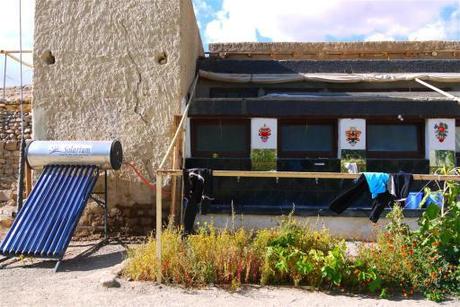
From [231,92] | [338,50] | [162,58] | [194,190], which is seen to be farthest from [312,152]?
[338,50]

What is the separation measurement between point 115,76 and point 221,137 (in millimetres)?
2335

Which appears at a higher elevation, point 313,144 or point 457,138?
point 457,138

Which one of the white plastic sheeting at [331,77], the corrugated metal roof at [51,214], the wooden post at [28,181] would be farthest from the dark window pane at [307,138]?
the wooden post at [28,181]

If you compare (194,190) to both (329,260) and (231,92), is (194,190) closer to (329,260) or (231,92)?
(329,260)

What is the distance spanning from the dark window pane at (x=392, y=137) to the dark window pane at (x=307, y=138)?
790mm

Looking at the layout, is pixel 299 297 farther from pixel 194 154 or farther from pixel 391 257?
pixel 194 154

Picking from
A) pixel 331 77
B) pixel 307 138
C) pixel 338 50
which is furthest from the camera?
pixel 338 50

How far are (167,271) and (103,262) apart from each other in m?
1.44

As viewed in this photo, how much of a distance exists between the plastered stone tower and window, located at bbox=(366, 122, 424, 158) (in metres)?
3.79

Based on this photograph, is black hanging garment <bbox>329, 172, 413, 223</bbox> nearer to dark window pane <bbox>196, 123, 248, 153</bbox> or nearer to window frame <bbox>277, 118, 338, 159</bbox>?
window frame <bbox>277, 118, 338, 159</bbox>

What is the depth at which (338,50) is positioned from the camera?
11477 millimetres

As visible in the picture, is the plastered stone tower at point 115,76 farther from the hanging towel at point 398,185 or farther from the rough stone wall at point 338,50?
the hanging towel at point 398,185

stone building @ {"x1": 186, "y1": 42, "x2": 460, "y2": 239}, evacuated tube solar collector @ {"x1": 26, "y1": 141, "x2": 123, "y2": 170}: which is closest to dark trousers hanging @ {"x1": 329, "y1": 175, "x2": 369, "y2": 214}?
stone building @ {"x1": 186, "y1": 42, "x2": 460, "y2": 239}

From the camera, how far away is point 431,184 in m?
8.16
